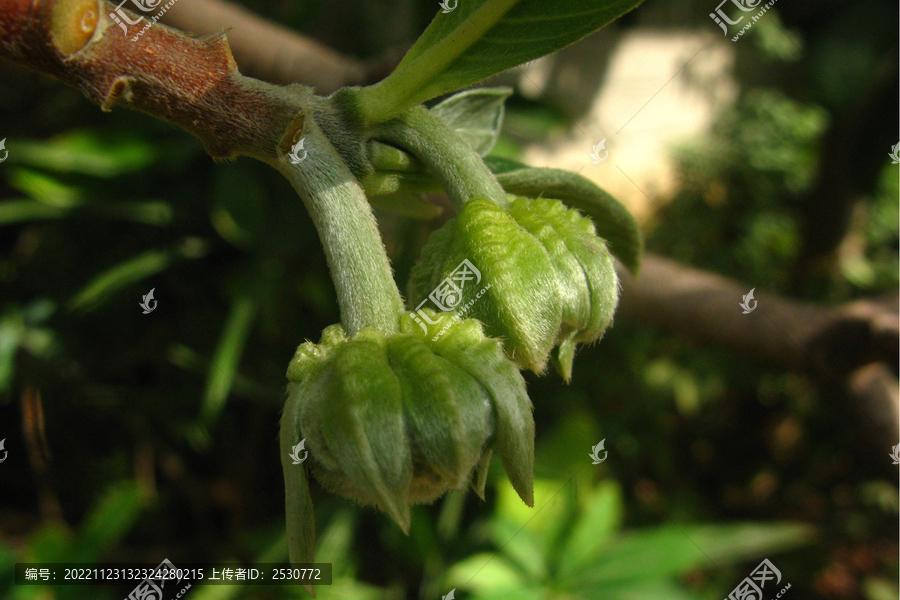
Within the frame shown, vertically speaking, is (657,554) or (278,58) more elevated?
(278,58)

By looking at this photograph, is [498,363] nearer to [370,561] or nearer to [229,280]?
[229,280]

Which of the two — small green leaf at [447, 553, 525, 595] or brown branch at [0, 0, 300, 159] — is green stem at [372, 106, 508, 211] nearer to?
brown branch at [0, 0, 300, 159]

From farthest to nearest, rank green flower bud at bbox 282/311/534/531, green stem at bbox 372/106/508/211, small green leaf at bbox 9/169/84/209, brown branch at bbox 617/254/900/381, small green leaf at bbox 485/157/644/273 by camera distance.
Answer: small green leaf at bbox 9/169/84/209 → brown branch at bbox 617/254/900/381 → small green leaf at bbox 485/157/644/273 → green stem at bbox 372/106/508/211 → green flower bud at bbox 282/311/534/531

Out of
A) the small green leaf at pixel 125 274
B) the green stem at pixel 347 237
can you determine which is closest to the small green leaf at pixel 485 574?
the small green leaf at pixel 125 274

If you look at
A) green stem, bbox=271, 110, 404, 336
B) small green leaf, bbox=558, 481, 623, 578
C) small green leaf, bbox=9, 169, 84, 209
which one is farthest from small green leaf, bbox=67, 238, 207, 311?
small green leaf, bbox=558, 481, 623, 578

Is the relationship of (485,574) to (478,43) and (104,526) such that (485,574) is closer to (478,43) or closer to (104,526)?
(104,526)

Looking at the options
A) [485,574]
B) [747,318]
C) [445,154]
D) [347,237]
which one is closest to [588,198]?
[445,154]
